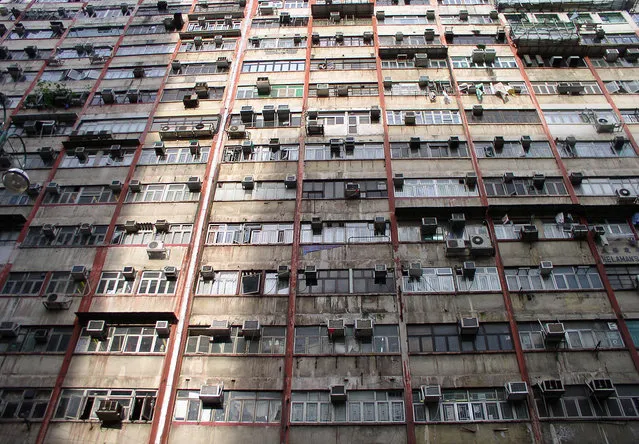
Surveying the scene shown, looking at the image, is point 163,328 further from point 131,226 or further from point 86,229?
point 86,229

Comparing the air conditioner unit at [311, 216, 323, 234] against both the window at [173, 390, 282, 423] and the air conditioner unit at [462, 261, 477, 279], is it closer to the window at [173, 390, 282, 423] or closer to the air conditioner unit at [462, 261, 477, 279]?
the air conditioner unit at [462, 261, 477, 279]

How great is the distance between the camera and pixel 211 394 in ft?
63.4

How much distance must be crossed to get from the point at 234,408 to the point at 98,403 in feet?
17.0

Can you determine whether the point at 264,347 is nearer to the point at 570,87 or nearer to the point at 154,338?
the point at 154,338

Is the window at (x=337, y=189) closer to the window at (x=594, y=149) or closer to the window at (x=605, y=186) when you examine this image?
the window at (x=605, y=186)

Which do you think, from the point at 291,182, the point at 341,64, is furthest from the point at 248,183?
the point at 341,64

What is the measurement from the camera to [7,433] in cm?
1939

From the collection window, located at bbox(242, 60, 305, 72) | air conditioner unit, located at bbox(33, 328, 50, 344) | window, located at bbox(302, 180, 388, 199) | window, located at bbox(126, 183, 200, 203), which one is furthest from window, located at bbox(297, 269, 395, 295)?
window, located at bbox(242, 60, 305, 72)

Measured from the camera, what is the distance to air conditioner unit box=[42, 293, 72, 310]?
867 inches

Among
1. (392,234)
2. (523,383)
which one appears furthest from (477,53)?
(523,383)

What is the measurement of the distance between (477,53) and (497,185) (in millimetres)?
10365

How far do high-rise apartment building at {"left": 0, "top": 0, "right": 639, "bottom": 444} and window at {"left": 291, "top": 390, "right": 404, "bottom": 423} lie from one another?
4.1 inches

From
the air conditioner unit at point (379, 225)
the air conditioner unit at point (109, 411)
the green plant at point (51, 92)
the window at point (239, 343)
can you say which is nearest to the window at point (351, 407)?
the window at point (239, 343)

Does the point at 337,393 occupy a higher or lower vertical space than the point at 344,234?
lower
